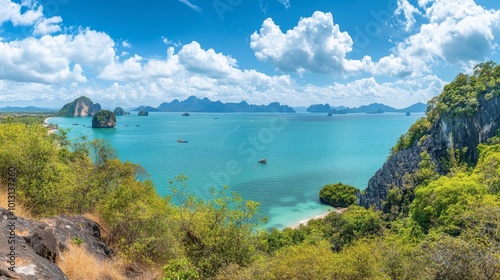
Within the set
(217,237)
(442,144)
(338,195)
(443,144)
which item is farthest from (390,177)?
A: (217,237)

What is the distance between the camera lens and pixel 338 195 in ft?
233

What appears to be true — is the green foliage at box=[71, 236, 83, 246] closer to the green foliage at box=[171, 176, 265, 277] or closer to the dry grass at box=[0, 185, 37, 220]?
the dry grass at box=[0, 185, 37, 220]

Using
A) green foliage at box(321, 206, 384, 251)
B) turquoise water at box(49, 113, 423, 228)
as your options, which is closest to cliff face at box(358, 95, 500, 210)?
turquoise water at box(49, 113, 423, 228)

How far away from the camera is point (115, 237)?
65.6 feet

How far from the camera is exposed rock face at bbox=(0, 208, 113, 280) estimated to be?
348 inches

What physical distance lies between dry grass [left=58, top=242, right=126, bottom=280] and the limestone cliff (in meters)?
59.3

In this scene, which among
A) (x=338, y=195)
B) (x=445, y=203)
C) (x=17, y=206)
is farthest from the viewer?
(x=338, y=195)

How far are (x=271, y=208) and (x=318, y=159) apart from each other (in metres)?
57.5

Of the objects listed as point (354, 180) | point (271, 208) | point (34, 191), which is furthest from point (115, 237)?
point (354, 180)

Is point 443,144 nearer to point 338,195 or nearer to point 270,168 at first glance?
point 338,195

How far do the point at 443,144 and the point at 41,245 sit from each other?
71.8 m

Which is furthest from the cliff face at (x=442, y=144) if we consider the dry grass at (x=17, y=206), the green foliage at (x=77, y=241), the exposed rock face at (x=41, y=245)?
the dry grass at (x=17, y=206)

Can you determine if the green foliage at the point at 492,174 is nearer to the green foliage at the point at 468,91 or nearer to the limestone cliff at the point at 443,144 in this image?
the limestone cliff at the point at 443,144

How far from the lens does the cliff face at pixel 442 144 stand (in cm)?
5962
